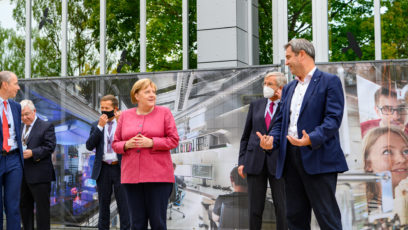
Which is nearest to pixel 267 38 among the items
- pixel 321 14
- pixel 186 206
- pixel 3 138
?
pixel 321 14

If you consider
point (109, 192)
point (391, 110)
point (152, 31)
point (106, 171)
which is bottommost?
point (109, 192)

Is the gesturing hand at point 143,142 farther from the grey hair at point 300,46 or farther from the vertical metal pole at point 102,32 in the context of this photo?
the vertical metal pole at point 102,32

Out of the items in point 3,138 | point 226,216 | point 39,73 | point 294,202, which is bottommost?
point 226,216

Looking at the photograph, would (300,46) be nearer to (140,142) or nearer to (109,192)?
(140,142)

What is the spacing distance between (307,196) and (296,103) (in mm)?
779

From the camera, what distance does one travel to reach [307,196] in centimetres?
Answer: 468

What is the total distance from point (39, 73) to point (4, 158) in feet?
15.4

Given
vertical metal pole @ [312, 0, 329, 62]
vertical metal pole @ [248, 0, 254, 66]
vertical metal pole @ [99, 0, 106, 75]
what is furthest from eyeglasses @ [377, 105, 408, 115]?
vertical metal pole @ [99, 0, 106, 75]

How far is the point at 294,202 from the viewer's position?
4.71 metres

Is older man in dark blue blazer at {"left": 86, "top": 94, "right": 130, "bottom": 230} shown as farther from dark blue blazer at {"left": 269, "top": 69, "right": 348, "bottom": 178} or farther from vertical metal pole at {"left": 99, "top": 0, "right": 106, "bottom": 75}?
dark blue blazer at {"left": 269, "top": 69, "right": 348, "bottom": 178}

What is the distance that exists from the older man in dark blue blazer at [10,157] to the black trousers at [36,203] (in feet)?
3.55

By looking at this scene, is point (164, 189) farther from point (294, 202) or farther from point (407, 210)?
point (407, 210)

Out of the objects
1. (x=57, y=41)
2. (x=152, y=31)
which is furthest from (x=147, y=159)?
(x=57, y=41)

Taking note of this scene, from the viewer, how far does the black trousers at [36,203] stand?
773 cm
